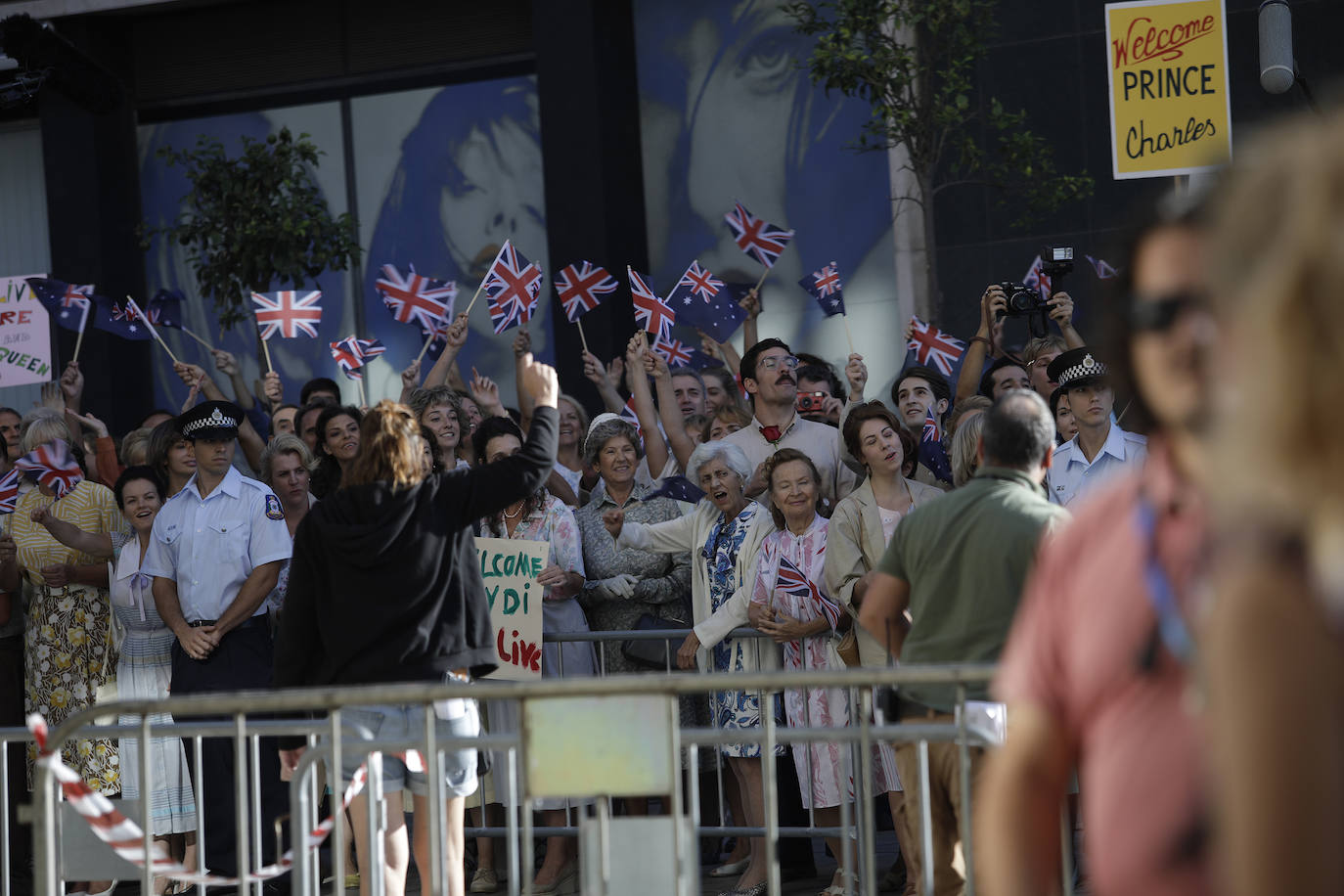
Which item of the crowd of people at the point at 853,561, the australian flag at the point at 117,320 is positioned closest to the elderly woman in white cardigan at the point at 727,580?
the crowd of people at the point at 853,561

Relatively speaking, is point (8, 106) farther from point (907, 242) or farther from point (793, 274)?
point (907, 242)

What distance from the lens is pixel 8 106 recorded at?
1688 cm

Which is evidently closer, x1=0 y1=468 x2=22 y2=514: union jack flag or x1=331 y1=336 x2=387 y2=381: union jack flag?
x1=0 y1=468 x2=22 y2=514: union jack flag

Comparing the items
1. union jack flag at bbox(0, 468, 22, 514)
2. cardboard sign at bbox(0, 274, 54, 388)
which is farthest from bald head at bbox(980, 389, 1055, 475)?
cardboard sign at bbox(0, 274, 54, 388)

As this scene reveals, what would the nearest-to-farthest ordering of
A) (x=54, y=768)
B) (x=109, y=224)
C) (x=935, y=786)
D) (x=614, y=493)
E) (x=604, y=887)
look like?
(x=604, y=887) → (x=54, y=768) → (x=935, y=786) → (x=614, y=493) → (x=109, y=224)

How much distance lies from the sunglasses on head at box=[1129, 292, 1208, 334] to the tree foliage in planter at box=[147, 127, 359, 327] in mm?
11804

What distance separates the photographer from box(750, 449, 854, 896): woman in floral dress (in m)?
6.61

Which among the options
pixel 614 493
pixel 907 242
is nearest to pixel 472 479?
pixel 614 493

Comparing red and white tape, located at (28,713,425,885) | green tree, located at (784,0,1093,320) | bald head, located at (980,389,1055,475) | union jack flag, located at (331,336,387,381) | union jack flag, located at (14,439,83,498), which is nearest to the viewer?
red and white tape, located at (28,713,425,885)

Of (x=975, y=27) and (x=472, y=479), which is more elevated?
(x=975, y=27)

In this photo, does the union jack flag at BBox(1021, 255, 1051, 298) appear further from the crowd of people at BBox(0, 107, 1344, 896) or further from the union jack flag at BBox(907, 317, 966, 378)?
the crowd of people at BBox(0, 107, 1344, 896)

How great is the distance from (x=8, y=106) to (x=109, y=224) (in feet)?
5.78

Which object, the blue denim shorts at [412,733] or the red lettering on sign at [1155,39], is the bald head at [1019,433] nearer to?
the blue denim shorts at [412,733]

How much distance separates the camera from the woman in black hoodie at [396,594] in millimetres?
5098
